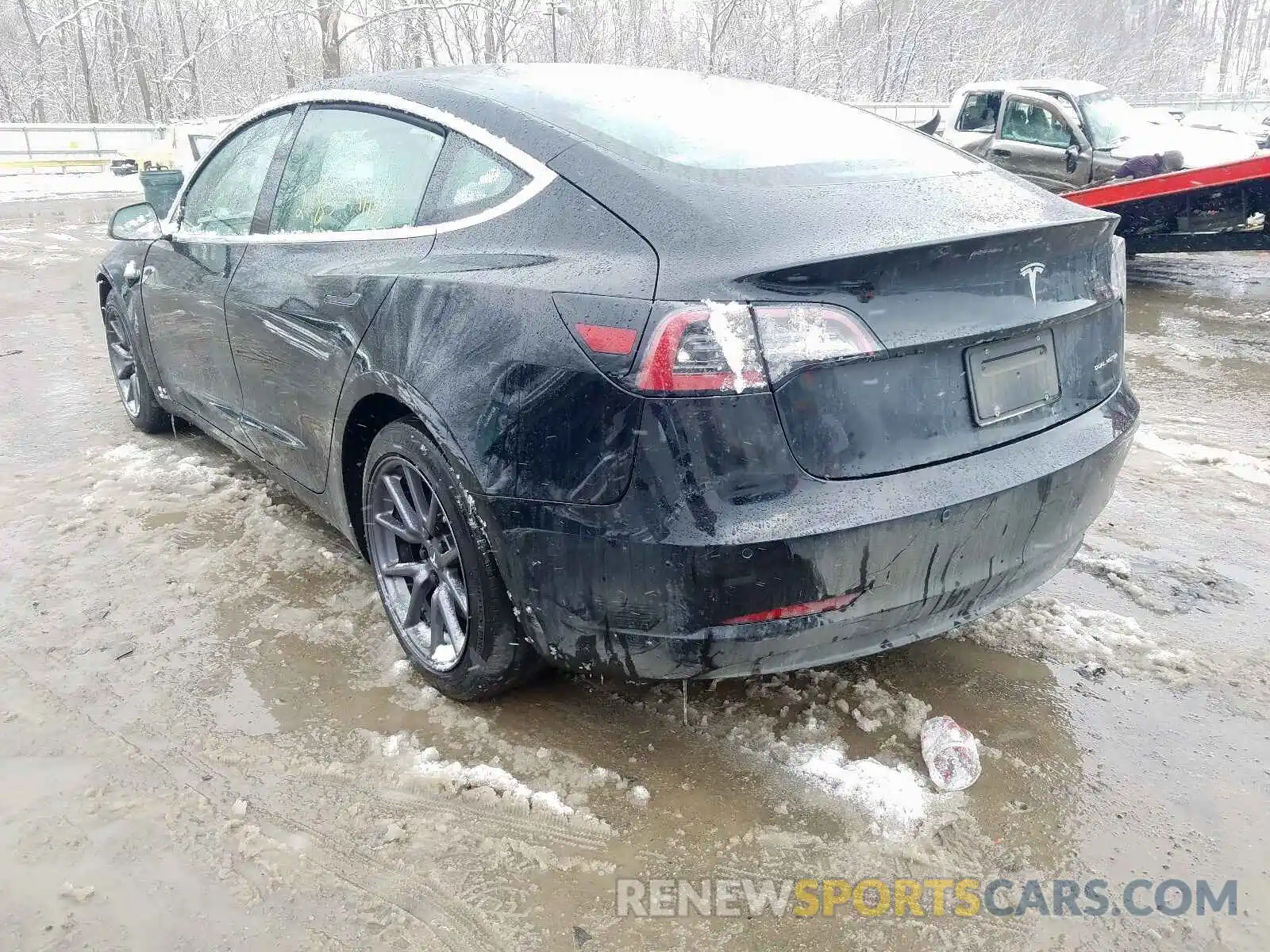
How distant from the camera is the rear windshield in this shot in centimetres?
220

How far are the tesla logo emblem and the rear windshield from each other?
394 mm

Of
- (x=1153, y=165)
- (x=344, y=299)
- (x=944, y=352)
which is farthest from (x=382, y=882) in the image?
(x=1153, y=165)

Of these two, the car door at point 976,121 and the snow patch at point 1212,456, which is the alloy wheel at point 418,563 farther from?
the car door at point 976,121

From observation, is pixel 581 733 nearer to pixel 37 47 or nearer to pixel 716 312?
pixel 716 312

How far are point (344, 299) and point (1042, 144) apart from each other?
8.36 meters

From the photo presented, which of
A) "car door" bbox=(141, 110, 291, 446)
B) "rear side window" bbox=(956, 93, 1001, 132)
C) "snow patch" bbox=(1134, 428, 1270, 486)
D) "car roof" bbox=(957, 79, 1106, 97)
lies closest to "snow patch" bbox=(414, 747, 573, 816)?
"car door" bbox=(141, 110, 291, 446)

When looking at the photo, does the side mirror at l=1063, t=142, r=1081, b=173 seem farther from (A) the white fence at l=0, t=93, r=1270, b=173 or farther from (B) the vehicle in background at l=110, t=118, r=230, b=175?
(A) the white fence at l=0, t=93, r=1270, b=173

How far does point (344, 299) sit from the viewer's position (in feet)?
8.43

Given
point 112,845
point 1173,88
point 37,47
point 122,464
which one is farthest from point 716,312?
point 1173,88

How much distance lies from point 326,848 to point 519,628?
2.12 feet

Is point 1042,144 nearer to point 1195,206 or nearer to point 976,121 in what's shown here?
point 976,121

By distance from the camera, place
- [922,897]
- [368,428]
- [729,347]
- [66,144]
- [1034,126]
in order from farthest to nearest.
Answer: [66,144]
[1034,126]
[368,428]
[922,897]
[729,347]

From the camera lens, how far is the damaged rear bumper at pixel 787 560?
1821 mm

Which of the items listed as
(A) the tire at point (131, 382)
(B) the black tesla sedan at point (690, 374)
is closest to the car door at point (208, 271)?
(A) the tire at point (131, 382)
